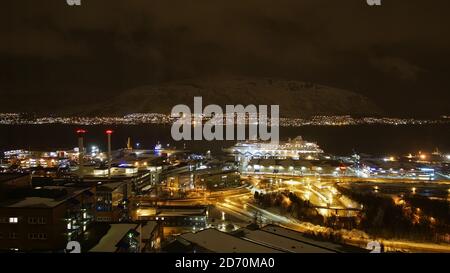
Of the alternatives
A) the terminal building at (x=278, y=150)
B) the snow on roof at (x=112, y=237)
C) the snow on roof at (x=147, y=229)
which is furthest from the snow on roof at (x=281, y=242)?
the terminal building at (x=278, y=150)

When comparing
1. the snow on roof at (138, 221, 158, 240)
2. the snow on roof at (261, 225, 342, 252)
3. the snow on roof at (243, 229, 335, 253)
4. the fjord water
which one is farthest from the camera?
the fjord water

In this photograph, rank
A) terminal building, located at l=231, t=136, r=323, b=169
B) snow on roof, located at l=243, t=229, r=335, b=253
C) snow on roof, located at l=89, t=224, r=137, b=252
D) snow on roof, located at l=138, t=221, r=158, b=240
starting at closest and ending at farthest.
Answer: snow on roof, located at l=89, t=224, r=137, b=252
snow on roof, located at l=243, t=229, r=335, b=253
snow on roof, located at l=138, t=221, r=158, b=240
terminal building, located at l=231, t=136, r=323, b=169

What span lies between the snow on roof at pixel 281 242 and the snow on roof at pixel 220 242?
156 mm

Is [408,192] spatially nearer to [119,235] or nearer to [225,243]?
[225,243]

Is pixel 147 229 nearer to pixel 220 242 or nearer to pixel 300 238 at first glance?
pixel 220 242

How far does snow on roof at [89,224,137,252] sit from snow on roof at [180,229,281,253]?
521 millimetres

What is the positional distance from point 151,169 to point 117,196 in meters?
3.02

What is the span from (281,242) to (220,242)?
50cm

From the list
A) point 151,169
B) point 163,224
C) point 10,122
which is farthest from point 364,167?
point 10,122

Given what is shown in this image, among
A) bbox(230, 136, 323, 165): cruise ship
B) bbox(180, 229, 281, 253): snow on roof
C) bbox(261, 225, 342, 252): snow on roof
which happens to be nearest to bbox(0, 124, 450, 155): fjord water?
bbox(230, 136, 323, 165): cruise ship

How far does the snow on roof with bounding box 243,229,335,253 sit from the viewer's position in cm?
307

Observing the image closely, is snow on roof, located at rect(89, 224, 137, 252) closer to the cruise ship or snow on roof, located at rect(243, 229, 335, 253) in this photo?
snow on roof, located at rect(243, 229, 335, 253)

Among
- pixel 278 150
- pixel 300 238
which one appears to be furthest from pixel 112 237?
pixel 278 150

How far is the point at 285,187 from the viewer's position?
743 cm
